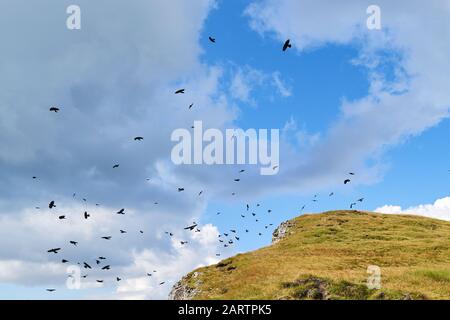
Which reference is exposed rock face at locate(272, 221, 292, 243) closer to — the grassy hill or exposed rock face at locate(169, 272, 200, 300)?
the grassy hill

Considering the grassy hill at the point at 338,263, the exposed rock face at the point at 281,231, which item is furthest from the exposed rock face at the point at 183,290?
the exposed rock face at the point at 281,231

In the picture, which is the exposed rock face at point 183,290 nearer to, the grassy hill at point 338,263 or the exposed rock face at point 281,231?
the grassy hill at point 338,263

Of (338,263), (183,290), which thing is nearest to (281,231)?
(183,290)

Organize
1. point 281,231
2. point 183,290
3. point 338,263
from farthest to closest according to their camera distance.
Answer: point 281,231
point 183,290
point 338,263

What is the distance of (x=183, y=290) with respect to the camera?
6819 cm

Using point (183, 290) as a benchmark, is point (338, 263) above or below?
above

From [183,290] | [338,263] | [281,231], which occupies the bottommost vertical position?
[183,290]

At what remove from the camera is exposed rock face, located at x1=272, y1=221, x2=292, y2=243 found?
3932 inches

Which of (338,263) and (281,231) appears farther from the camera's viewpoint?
(281,231)

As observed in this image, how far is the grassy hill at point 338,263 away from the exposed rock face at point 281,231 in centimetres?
34

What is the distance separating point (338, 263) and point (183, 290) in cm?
2296

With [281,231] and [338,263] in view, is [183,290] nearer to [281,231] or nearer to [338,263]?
[338,263]
